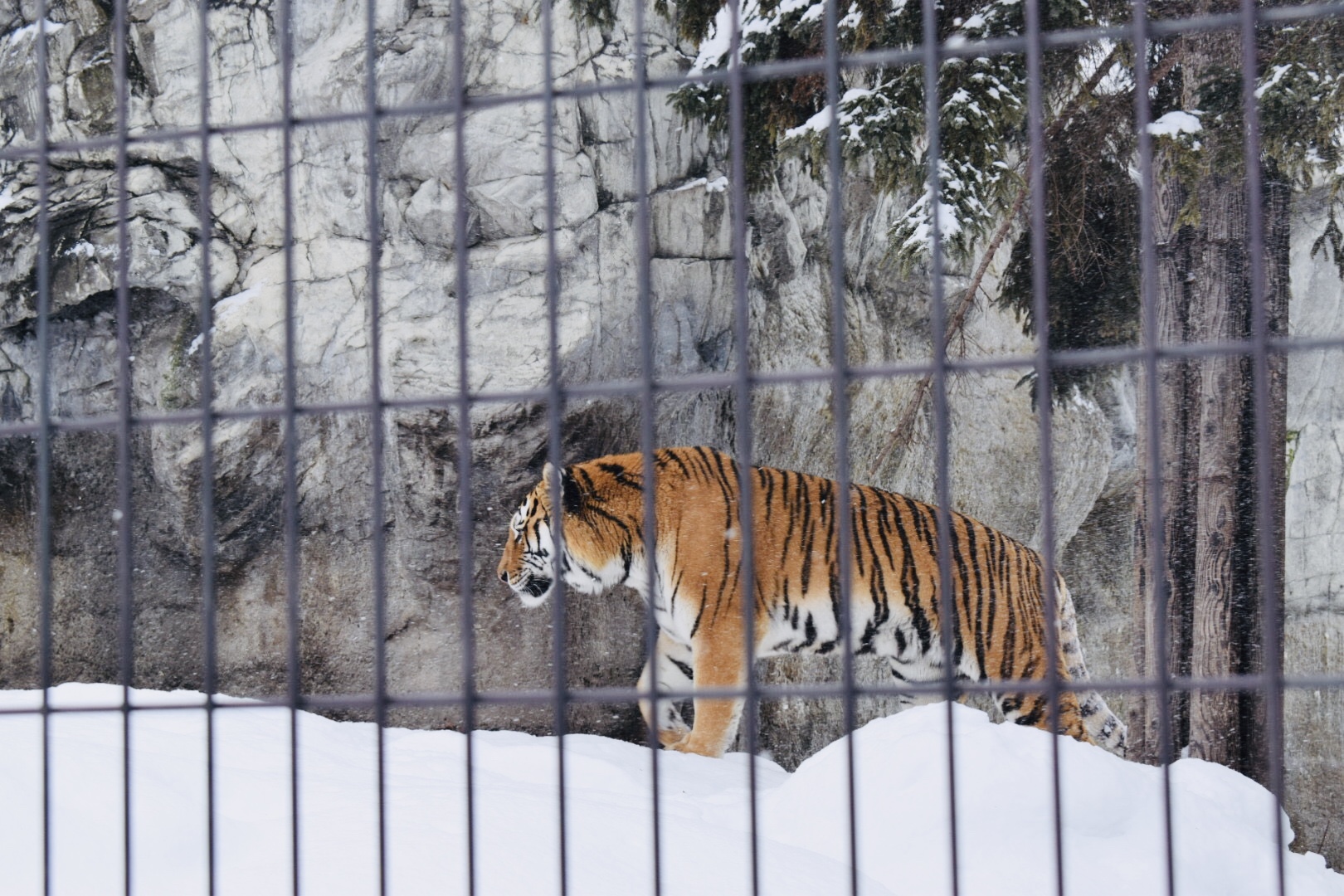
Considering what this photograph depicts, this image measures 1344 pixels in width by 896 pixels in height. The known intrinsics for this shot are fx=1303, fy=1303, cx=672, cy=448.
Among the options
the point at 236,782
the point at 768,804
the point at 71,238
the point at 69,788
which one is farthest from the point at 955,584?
the point at 71,238

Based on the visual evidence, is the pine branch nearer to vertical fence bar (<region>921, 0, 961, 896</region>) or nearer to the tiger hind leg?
the tiger hind leg

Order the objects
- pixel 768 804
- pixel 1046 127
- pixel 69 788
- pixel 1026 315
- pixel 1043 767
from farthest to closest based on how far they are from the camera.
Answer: pixel 1026 315, pixel 1046 127, pixel 768 804, pixel 1043 767, pixel 69 788

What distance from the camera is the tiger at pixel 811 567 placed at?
265 inches

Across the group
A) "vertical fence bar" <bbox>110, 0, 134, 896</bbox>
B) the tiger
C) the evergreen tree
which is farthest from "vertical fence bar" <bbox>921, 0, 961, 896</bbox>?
the tiger

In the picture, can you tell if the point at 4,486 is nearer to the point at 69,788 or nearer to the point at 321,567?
the point at 321,567

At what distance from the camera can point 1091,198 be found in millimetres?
6922

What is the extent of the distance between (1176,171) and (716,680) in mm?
3114

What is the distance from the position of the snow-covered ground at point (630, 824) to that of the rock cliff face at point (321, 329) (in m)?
2.92

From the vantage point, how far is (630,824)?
3547 mm

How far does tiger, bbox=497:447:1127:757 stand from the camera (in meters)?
6.73

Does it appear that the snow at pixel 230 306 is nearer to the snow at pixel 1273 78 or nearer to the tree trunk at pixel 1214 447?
the tree trunk at pixel 1214 447

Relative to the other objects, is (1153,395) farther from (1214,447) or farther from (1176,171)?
(1214,447)

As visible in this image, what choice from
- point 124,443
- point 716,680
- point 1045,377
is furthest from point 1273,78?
point 124,443

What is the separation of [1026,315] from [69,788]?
5499 mm
